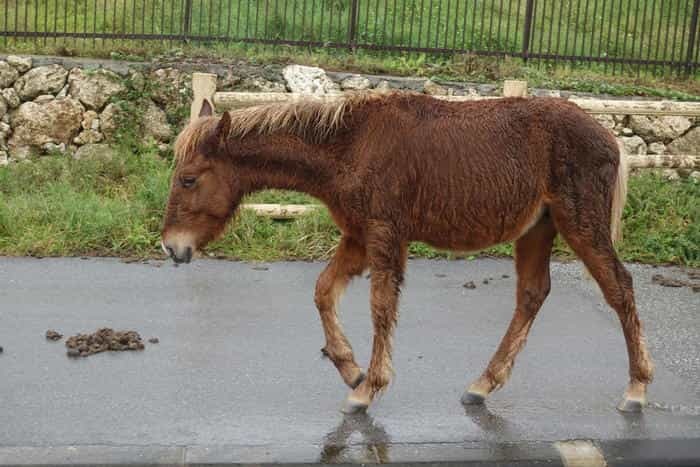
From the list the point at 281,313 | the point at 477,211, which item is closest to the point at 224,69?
the point at 281,313

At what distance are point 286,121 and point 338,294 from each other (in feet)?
3.35

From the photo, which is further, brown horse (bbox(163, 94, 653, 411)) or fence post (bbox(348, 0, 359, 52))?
fence post (bbox(348, 0, 359, 52))

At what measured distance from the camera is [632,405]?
6004 millimetres

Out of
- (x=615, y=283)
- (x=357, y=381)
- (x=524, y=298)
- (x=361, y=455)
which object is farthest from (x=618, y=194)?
(x=361, y=455)

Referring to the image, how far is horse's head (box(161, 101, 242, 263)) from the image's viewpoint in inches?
226

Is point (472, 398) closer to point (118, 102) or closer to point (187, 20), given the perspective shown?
point (118, 102)

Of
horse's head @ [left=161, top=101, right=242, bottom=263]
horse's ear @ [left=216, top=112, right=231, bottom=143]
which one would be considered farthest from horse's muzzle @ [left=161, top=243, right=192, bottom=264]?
horse's ear @ [left=216, top=112, right=231, bottom=143]

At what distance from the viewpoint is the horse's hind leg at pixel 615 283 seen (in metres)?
5.88

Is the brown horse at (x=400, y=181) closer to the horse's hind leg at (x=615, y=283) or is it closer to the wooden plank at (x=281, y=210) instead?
the horse's hind leg at (x=615, y=283)

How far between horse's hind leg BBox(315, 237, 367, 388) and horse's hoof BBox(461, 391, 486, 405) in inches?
24.3

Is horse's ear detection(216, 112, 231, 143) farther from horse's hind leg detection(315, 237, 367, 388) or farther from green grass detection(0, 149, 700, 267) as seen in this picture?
green grass detection(0, 149, 700, 267)

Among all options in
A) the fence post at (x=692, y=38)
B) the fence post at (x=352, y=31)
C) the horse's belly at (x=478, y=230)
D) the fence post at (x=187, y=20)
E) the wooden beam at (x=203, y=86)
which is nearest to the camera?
the horse's belly at (x=478, y=230)

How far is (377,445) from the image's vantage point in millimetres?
5445

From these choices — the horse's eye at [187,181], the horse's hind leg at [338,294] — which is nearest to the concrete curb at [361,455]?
the horse's hind leg at [338,294]
